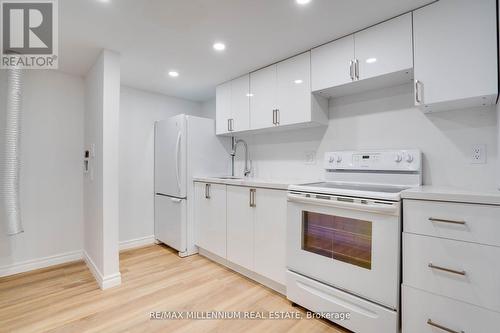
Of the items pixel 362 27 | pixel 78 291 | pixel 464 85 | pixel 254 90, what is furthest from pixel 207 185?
pixel 464 85

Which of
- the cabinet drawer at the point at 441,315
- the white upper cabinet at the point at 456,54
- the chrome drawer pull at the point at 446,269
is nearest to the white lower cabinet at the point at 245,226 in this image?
the cabinet drawer at the point at 441,315

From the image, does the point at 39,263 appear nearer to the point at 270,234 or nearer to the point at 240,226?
the point at 240,226

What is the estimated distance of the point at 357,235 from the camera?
1683mm

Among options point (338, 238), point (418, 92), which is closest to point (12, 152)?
point (338, 238)

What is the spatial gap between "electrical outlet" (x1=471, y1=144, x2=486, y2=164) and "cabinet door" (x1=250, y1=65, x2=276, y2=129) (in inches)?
66.2

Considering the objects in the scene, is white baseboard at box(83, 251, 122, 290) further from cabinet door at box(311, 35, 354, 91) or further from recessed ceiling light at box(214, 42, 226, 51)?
cabinet door at box(311, 35, 354, 91)

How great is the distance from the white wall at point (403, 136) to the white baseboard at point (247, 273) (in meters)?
1.14

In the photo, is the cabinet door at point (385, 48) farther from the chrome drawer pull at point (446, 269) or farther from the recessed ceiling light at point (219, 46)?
the chrome drawer pull at point (446, 269)

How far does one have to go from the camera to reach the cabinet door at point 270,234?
2.15m

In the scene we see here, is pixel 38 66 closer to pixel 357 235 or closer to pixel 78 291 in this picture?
pixel 78 291

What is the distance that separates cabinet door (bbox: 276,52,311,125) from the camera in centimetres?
233

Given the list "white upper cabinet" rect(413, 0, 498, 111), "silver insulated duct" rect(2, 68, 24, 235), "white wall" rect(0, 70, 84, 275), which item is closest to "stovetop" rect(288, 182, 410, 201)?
"white upper cabinet" rect(413, 0, 498, 111)

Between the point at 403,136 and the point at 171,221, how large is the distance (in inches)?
112

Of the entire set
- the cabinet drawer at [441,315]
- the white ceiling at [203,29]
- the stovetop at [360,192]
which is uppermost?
the white ceiling at [203,29]
